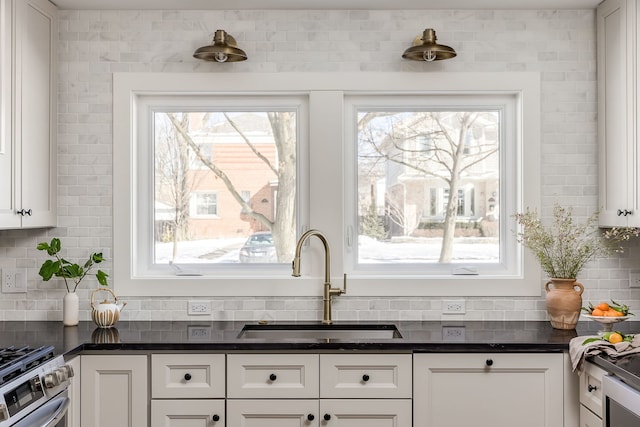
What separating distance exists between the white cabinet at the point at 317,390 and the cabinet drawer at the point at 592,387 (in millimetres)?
729

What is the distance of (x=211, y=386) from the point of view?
277 centimetres

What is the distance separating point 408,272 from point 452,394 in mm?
823

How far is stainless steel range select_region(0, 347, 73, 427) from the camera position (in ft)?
6.92

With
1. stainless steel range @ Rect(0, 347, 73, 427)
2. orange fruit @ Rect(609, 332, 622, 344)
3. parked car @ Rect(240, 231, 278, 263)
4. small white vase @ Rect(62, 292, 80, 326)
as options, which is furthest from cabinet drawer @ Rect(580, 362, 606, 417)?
small white vase @ Rect(62, 292, 80, 326)

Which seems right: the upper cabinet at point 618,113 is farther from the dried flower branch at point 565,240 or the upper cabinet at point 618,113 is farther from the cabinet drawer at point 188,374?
the cabinet drawer at point 188,374

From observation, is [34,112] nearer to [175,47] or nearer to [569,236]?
[175,47]

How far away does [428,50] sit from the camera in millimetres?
3129

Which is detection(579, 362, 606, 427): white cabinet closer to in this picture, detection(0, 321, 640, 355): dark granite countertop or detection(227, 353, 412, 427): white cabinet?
detection(0, 321, 640, 355): dark granite countertop

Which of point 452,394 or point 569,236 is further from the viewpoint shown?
point 569,236

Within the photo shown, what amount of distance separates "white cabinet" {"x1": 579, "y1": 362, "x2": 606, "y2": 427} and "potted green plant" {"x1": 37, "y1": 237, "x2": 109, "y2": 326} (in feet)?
7.47

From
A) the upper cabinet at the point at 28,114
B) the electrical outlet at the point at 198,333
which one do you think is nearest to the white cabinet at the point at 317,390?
the electrical outlet at the point at 198,333

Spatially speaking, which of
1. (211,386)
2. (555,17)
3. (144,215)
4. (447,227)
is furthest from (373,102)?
(211,386)

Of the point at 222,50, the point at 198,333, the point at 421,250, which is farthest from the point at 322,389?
the point at 222,50

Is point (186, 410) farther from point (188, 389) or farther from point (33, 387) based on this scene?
point (33, 387)
